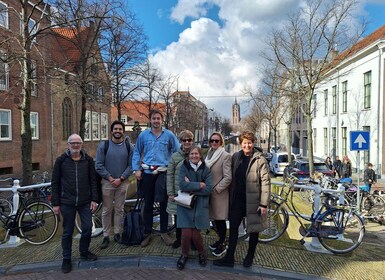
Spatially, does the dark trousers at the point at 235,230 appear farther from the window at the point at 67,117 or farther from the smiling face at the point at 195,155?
the window at the point at 67,117

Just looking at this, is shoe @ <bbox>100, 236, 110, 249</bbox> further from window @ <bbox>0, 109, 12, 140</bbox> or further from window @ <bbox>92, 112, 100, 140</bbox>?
window @ <bbox>92, 112, 100, 140</bbox>

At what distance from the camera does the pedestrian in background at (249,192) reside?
3811 millimetres

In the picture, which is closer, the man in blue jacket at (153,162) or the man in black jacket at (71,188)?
the man in black jacket at (71,188)

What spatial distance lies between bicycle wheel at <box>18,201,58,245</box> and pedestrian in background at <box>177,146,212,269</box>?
8.10ft

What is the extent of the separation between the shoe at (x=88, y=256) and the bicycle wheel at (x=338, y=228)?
3437 millimetres

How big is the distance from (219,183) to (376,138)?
1781 cm

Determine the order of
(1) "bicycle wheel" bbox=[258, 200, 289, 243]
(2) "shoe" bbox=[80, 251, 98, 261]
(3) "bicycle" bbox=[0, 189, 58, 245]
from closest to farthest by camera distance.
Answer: (2) "shoe" bbox=[80, 251, 98, 261] → (3) "bicycle" bbox=[0, 189, 58, 245] → (1) "bicycle wheel" bbox=[258, 200, 289, 243]

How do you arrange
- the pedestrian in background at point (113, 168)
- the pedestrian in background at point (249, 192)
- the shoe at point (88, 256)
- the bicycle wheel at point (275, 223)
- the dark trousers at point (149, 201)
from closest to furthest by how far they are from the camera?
the pedestrian in background at point (249, 192) → the shoe at point (88, 256) → the pedestrian in background at point (113, 168) → the dark trousers at point (149, 201) → the bicycle wheel at point (275, 223)

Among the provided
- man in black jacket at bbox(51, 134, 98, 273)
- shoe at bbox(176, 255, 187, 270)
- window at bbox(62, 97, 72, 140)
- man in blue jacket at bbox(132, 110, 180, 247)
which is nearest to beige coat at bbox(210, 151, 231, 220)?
shoe at bbox(176, 255, 187, 270)

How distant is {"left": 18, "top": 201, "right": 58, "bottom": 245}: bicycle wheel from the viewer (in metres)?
5.07

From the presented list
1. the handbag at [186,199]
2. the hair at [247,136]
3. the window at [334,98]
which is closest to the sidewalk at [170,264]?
the handbag at [186,199]

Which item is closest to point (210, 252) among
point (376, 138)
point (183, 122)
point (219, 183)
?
point (219, 183)

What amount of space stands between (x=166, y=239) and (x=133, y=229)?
52 cm

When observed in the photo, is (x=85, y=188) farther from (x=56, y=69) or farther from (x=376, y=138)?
(x=376, y=138)
